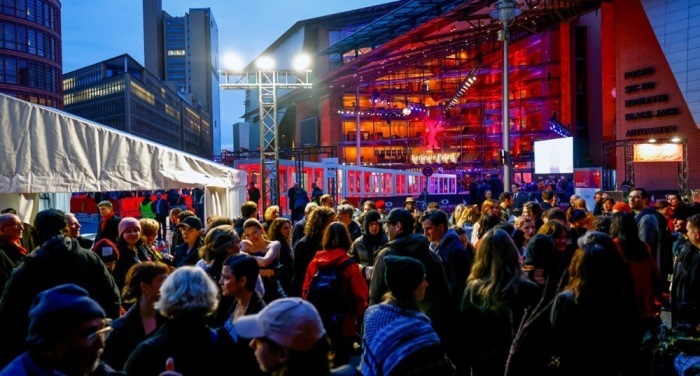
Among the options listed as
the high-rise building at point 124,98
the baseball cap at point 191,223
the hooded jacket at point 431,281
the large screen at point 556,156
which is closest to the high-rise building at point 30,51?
the high-rise building at point 124,98

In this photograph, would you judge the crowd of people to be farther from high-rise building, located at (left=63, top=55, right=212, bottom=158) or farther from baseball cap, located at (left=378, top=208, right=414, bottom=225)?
high-rise building, located at (left=63, top=55, right=212, bottom=158)

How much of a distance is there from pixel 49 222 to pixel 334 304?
2157 mm

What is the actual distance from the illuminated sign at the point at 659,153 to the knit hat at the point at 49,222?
2058 cm

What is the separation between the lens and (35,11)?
64.3 m


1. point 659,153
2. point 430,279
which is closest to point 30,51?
point 659,153

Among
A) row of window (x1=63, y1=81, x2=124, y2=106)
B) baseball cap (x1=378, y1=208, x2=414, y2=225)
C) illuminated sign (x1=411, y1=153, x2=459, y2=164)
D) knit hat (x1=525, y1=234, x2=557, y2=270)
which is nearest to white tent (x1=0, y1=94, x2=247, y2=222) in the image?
baseball cap (x1=378, y1=208, x2=414, y2=225)

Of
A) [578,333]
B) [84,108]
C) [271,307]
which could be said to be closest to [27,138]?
[271,307]

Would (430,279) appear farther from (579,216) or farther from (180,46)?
(180,46)

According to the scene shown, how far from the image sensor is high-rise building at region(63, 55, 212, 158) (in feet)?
279

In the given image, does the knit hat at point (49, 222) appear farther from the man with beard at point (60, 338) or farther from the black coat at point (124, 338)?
the man with beard at point (60, 338)

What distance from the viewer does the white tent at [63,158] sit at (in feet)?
17.2

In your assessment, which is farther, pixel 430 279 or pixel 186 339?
pixel 430 279

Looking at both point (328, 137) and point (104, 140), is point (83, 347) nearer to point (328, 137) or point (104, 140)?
point (104, 140)

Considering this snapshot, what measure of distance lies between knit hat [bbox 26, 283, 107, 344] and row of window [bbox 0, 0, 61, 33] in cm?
7351
